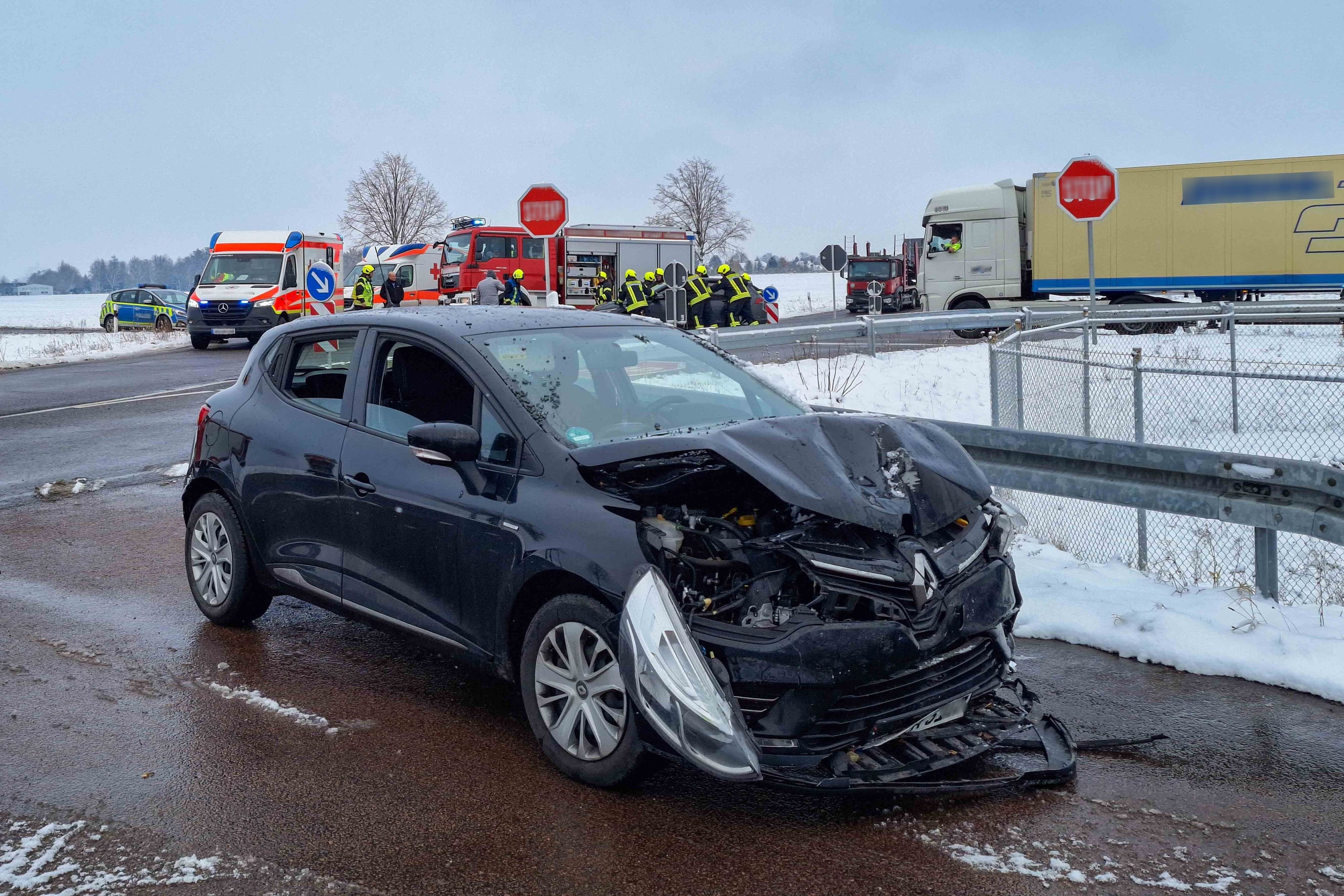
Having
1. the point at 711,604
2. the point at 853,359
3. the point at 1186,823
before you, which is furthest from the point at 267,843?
the point at 853,359

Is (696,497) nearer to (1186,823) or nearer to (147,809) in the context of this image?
(1186,823)

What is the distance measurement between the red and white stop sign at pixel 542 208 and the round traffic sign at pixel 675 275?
4969mm

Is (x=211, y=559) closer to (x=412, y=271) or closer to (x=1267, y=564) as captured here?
(x=1267, y=564)

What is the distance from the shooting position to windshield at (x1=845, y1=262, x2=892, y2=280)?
46.3 meters

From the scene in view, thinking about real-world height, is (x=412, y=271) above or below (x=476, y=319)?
above

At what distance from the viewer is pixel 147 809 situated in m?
3.98

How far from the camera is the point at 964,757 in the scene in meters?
3.86

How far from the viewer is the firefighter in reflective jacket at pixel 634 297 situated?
A: 21266mm

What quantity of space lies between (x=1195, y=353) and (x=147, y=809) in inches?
575

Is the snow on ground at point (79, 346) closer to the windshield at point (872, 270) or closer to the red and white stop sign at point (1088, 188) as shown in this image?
the red and white stop sign at point (1088, 188)

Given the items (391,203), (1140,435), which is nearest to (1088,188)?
(1140,435)

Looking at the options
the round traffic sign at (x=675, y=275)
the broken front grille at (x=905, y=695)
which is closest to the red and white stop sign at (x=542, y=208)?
the round traffic sign at (x=675, y=275)

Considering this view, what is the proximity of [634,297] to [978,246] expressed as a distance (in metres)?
9.23

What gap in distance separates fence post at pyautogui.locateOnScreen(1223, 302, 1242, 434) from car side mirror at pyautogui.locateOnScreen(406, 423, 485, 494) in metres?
5.10
